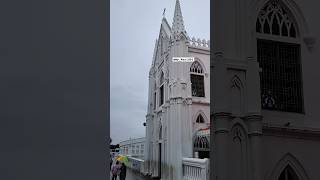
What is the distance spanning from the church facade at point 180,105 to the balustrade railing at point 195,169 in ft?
1.52

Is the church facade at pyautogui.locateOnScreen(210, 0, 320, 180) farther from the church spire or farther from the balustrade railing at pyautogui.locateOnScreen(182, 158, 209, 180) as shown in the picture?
the church spire

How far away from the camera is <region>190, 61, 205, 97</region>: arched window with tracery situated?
611 inches

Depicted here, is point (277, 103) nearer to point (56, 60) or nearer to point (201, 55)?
point (56, 60)

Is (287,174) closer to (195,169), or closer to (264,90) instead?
(264,90)

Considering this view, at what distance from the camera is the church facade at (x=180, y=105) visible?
1428cm

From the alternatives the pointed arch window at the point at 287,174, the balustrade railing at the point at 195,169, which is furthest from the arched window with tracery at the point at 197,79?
the pointed arch window at the point at 287,174

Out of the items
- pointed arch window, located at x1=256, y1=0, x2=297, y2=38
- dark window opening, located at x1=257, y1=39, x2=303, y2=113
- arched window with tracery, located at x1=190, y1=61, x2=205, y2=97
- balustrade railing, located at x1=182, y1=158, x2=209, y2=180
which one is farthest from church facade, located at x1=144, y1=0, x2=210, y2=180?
pointed arch window, located at x1=256, y1=0, x2=297, y2=38

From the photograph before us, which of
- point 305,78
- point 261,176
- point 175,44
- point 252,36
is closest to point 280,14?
point 252,36

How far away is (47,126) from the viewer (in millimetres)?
1392

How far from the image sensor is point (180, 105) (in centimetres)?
1477

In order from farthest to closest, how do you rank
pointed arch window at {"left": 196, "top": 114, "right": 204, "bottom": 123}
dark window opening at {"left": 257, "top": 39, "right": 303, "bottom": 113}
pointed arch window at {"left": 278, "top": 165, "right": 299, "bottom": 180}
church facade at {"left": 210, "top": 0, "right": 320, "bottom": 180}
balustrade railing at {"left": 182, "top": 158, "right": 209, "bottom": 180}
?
pointed arch window at {"left": 196, "top": 114, "right": 204, "bottom": 123}, balustrade railing at {"left": 182, "top": 158, "right": 209, "bottom": 180}, dark window opening at {"left": 257, "top": 39, "right": 303, "bottom": 113}, pointed arch window at {"left": 278, "top": 165, "right": 299, "bottom": 180}, church facade at {"left": 210, "top": 0, "right": 320, "bottom": 180}

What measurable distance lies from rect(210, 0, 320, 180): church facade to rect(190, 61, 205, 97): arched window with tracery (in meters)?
Result: 9.73

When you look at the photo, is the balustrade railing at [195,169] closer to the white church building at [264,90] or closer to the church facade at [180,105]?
the church facade at [180,105]

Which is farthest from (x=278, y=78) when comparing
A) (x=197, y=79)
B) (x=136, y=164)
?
(x=136, y=164)
